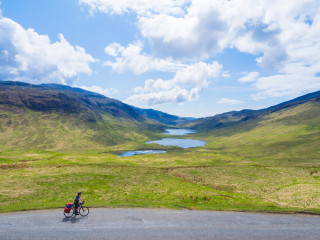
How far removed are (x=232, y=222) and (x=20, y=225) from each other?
2801cm

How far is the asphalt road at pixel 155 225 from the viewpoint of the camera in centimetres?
2222

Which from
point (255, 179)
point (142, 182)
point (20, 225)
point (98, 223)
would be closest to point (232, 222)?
point (98, 223)

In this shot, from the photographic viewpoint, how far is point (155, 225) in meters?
24.7

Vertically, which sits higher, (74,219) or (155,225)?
(74,219)

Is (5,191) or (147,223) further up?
(5,191)

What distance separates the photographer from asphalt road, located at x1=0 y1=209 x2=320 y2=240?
22.2 meters

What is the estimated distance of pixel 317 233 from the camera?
2356 centimetres

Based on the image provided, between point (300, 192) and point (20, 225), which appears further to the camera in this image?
point (300, 192)

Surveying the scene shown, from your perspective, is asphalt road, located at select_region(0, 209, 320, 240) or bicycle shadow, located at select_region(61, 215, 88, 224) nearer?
asphalt road, located at select_region(0, 209, 320, 240)

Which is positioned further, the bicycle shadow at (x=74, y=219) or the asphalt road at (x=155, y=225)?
the bicycle shadow at (x=74, y=219)

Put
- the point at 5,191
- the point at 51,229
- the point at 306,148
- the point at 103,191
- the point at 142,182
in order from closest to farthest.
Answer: the point at 51,229 → the point at 5,191 → the point at 103,191 → the point at 142,182 → the point at 306,148

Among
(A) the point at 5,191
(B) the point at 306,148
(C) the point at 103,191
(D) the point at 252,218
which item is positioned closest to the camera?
(D) the point at 252,218

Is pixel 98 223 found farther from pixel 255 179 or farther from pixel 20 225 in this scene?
pixel 255 179

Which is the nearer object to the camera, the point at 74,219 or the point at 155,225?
the point at 155,225
